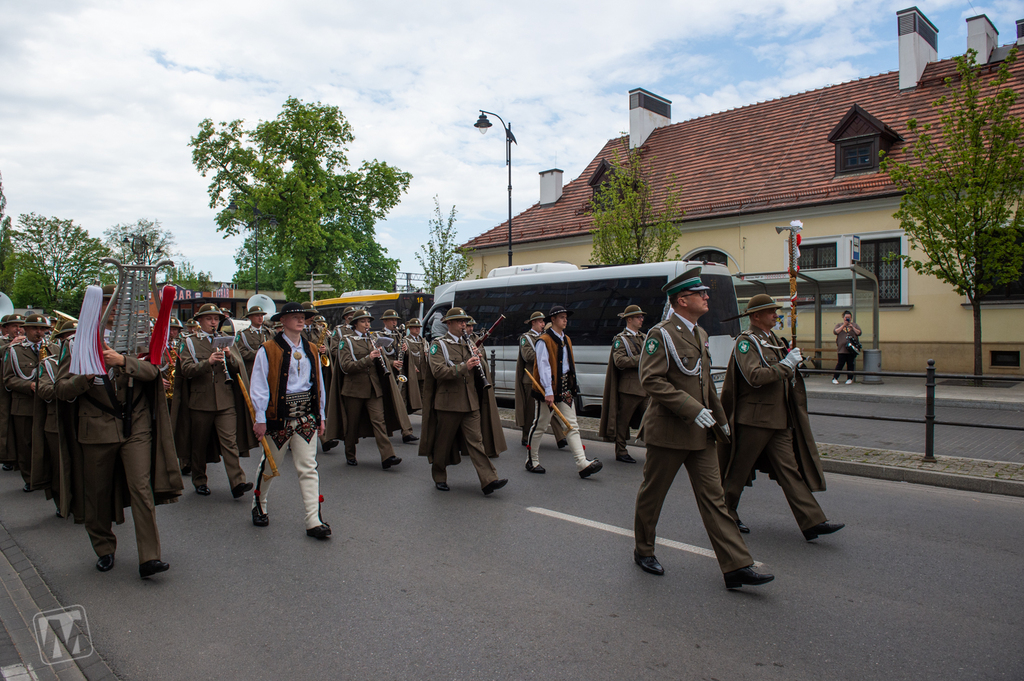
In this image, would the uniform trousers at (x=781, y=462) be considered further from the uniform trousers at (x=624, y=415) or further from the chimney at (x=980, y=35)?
the chimney at (x=980, y=35)

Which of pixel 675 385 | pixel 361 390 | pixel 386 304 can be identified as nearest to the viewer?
pixel 675 385

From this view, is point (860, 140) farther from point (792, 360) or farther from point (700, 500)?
point (700, 500)

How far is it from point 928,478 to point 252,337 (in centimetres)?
853

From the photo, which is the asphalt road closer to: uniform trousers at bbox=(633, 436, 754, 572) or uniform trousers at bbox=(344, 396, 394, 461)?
uniform trousers at bbox=(633, 436, 754, 572)

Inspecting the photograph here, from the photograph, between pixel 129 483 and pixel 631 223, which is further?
pixel 631 223

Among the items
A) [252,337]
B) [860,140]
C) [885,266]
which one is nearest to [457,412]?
[252,337]

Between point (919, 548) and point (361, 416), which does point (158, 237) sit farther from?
point (919, 548)

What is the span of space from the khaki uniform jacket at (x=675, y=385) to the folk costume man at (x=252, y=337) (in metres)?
6.47

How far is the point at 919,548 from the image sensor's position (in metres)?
5.14

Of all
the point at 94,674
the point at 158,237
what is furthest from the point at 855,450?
the point at 158,237

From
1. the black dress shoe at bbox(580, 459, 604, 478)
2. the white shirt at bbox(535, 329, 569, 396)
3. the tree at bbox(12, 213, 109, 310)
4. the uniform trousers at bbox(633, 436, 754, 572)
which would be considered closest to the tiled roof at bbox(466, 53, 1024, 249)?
the white shirt at bbox(535, 329, 569, 396)

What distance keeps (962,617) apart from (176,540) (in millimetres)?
5466

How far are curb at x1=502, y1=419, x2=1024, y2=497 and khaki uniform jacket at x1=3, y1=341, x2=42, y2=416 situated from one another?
26.8ft

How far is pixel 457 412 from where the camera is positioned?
704 cm
